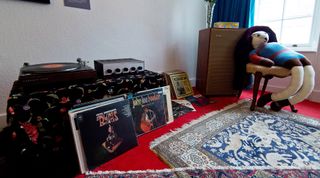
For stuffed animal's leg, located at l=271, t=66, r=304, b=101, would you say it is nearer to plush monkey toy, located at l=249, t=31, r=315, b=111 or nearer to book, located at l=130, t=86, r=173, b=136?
plush monkey toy, located at l=249, t=31, r=315, b=111

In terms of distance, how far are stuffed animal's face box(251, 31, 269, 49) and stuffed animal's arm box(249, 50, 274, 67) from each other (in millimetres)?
93

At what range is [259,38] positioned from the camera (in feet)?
5.08

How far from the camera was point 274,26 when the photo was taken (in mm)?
2025

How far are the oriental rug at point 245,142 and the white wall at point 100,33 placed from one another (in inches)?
39.4

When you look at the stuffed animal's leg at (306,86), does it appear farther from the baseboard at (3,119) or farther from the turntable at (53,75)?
the baseboard at (3,119)

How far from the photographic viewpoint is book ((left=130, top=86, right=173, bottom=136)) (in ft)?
3.60

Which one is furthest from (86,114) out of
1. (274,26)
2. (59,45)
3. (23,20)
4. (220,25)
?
(274,26)

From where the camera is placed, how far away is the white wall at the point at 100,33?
115 cm

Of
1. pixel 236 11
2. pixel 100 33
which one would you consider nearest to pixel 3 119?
pixel 100 33

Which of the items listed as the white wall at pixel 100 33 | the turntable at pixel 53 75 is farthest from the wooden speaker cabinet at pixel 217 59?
the turntable at pixel 53 75

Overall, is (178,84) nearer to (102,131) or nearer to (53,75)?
(102,131)

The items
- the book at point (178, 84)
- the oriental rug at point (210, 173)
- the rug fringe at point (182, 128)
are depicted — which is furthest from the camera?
the book at point (178, 84)

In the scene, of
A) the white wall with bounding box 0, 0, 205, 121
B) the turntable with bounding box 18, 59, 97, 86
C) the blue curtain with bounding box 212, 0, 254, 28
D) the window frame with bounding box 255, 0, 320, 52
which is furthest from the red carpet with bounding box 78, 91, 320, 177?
the blue curtain with bounding box 212, 0, 254, 28

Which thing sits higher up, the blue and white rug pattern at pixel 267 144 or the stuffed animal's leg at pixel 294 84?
the stuffed animal's leg at pixel 294 84
